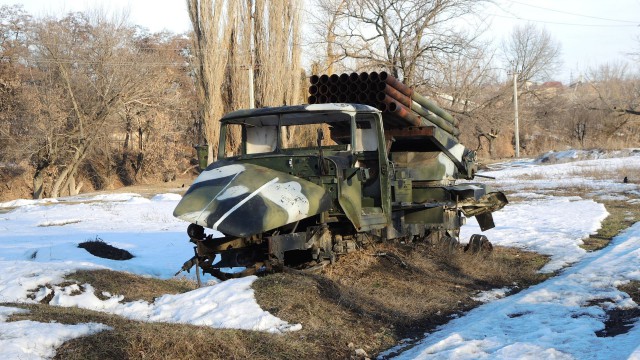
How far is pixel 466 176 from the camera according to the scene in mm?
11180

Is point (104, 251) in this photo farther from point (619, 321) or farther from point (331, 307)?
point (619, 321)

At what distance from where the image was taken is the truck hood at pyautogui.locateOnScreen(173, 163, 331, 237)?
21.9 ft

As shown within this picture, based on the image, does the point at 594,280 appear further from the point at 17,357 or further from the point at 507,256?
the point at 17,357

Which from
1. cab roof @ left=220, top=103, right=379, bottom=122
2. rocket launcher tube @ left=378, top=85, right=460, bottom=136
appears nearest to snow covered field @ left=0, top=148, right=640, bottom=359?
cab roof @ left=220, top=103, right=379, bottom=122

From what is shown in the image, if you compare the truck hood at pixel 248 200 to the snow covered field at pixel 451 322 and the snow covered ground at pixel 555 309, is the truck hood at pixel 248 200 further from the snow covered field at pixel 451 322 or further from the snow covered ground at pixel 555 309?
the snow covered ground at pixel 555 309

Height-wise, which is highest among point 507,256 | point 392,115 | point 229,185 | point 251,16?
point 251,16

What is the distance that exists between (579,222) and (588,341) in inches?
389

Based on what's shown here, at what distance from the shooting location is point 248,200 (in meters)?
6.86

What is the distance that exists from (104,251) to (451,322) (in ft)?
22.2

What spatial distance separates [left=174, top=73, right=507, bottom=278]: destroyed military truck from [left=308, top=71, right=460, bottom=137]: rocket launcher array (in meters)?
0.01

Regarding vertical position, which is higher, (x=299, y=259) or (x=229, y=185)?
(x=229, y=185)

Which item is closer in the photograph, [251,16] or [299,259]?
[299,259]

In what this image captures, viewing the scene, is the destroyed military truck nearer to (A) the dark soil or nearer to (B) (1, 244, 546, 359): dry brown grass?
(B) (1, 244, 546, 359): dry brown grass

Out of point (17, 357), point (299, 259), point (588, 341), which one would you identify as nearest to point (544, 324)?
point (588, 341)
